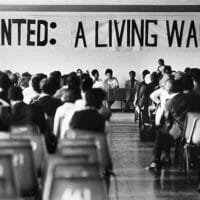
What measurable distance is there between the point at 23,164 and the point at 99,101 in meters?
1.81

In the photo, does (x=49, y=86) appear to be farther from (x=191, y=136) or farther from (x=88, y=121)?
(x=88, y=121)

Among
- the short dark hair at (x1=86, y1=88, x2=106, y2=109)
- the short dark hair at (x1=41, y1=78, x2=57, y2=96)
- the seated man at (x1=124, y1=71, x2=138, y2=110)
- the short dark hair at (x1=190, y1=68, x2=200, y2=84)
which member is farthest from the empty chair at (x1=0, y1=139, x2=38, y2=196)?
the seated man at (x1=124, y1=71, x2=138, y2=110)

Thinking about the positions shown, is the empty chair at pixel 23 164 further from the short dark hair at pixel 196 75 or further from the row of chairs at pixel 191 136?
the short dark hair at pixel 196 75

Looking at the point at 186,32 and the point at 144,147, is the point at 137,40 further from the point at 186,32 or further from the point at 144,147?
the point at 144,147

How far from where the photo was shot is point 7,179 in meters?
3.11

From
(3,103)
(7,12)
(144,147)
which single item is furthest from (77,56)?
(3,103)

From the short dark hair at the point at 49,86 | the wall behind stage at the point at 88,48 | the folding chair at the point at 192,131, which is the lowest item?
the folding chair at the point at 192,131

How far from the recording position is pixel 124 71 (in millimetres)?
18953

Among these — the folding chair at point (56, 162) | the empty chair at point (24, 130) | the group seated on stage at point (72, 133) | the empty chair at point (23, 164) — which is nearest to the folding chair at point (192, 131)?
the group seated on stage at point (72, 133)

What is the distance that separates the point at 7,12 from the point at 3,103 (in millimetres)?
12102

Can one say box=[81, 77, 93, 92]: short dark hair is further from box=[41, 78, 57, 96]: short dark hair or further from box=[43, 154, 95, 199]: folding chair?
box=[43, 154, 95, 199]: folding chair

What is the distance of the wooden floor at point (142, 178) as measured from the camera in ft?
22.9

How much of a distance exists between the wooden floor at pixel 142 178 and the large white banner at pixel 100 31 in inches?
273

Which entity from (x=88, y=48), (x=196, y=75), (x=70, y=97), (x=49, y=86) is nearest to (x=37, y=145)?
(x=70, y=97)
